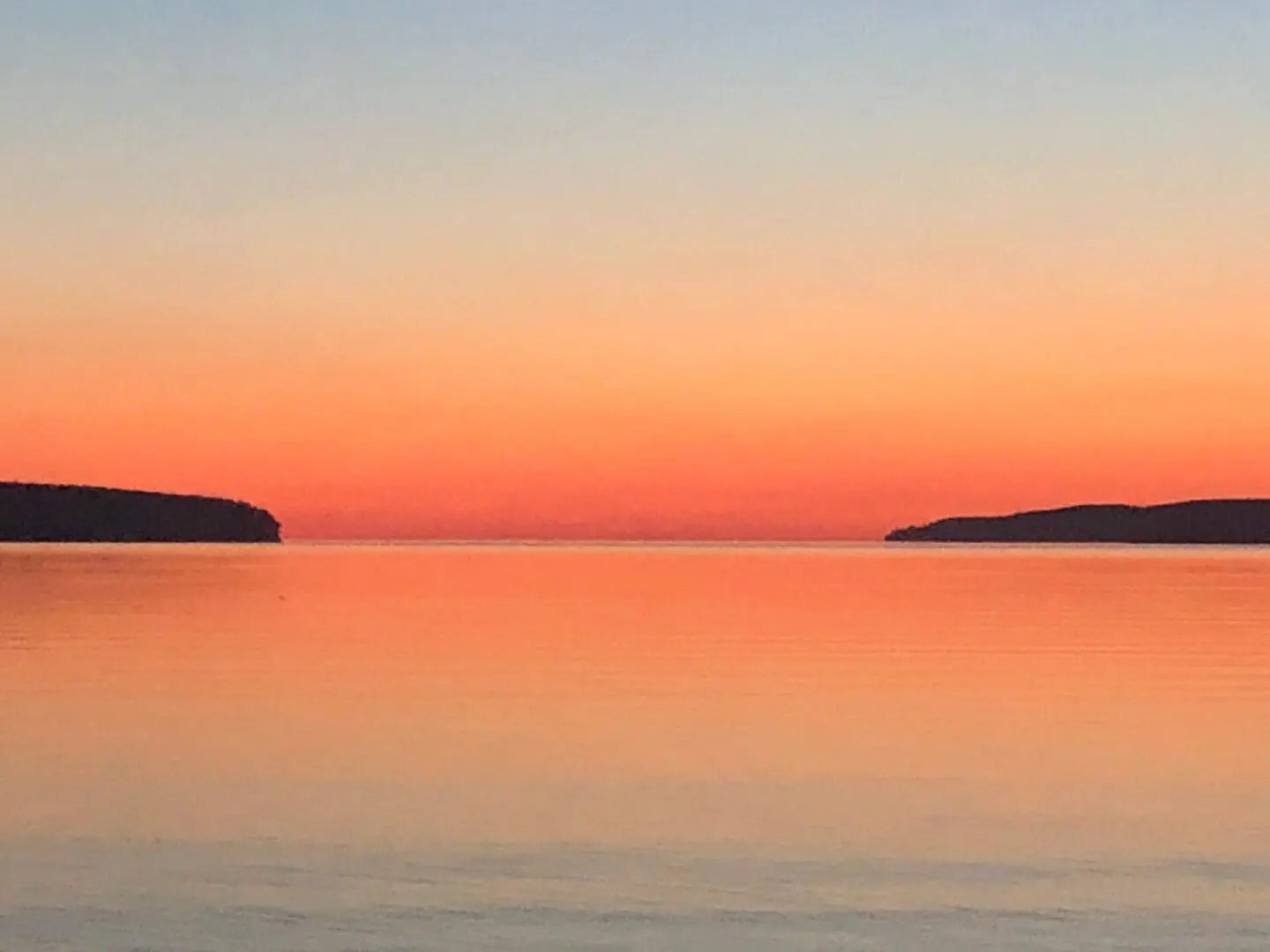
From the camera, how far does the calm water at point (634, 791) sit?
11.5 meters

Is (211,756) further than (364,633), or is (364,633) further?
(364,633)

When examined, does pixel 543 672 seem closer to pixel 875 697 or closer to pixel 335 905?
pixel 875 697

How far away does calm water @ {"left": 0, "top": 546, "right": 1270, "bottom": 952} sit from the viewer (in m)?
11.5

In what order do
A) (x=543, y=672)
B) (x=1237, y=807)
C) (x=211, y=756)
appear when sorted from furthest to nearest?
(x=543, y=672) < (x=211, y=756) < (x=1237, y=807)

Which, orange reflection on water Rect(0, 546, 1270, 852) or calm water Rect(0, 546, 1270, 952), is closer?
calm water Rect(0, 546, 1270, 952)

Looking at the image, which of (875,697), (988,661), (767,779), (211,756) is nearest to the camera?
(767,779)

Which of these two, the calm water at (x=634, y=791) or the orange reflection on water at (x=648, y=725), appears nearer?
the calm water at (x=634, y=791)

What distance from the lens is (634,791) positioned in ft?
53.7

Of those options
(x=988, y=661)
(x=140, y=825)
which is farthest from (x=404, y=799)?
(x=988, y=661)

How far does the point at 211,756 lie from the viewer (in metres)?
18.2

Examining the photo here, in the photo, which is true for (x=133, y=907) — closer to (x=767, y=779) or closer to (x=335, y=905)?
(x=335, y=905)

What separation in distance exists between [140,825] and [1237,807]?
9.59 meters

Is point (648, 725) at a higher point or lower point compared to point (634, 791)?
higher

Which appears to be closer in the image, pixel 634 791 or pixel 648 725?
pixel 634 791
